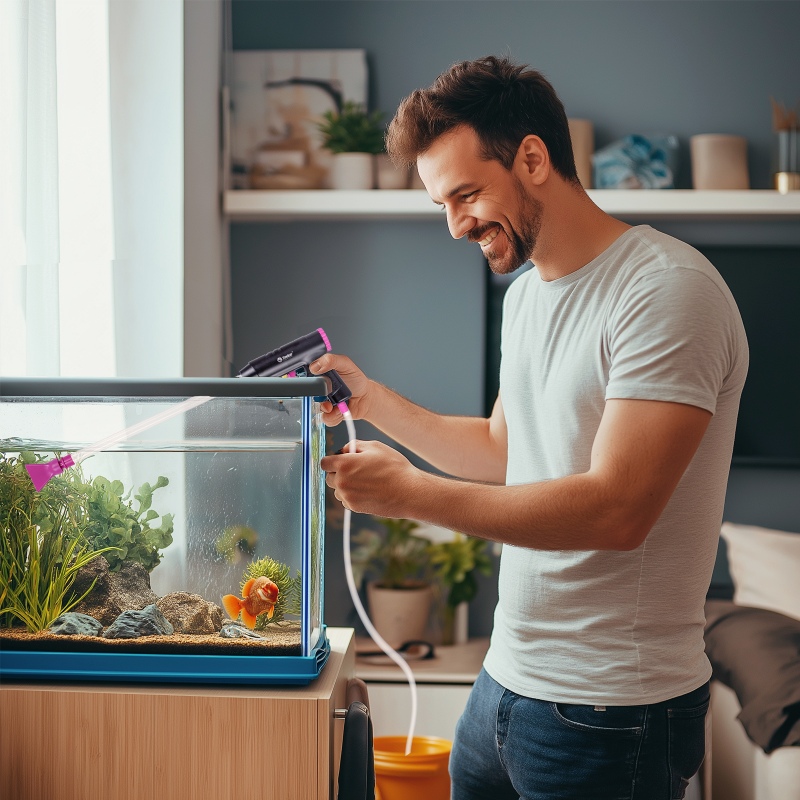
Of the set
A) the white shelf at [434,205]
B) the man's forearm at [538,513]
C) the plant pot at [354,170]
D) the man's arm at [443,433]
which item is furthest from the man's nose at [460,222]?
A: the plant pot at [354,170]

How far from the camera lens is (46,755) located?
0.93 metres

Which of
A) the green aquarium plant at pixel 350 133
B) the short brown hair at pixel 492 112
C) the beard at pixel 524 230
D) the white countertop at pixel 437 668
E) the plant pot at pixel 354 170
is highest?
the green aquarium plant at pixel 350 133

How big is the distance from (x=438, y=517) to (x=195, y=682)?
32 centimetres

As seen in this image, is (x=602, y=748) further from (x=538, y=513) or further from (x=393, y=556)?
(x=393, y=556)

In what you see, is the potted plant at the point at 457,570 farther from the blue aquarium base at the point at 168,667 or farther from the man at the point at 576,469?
the blue aquarium base at the point at 168,667

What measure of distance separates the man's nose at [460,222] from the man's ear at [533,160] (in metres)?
0.09

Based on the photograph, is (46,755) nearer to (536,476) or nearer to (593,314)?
(536,476)

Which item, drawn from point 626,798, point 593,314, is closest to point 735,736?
point 626,798

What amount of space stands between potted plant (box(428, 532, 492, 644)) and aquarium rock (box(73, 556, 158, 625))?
67.2 inches

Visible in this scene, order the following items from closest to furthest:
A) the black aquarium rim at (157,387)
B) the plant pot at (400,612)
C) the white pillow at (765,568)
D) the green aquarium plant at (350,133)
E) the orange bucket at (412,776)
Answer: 1. the black aquarium rim at (157,387)
2. the orange bucket at (412,776)
3. the white pillow at (765,568)
4. the plant pot at (400,612)
5. the green aquarium plant at (350,133)

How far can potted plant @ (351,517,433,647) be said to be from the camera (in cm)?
260

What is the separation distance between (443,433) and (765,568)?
1.46m

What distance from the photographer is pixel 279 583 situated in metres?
0.97

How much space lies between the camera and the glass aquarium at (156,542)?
37.6 inches
